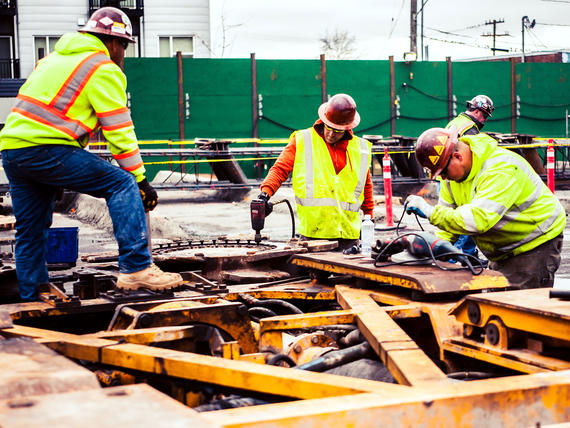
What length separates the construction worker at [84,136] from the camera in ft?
15.0

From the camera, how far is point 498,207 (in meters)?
4.87

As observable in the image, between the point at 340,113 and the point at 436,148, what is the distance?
1.57m

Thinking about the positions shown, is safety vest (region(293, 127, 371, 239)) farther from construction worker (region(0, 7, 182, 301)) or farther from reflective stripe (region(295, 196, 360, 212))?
construction worker (region(0, 7, 182, 301))

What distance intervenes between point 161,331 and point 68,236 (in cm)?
338

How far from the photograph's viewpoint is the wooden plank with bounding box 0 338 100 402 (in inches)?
88.2

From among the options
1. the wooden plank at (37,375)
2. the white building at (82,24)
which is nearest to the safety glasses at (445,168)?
the wooden plank at (37,375)

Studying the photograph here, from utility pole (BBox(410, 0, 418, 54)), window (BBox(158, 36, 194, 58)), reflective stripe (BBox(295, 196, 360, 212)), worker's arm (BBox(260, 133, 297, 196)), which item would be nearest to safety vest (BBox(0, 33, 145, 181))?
worker's arm (BBox(260, 133, 297, 196))

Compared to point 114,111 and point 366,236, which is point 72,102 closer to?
point 114,111

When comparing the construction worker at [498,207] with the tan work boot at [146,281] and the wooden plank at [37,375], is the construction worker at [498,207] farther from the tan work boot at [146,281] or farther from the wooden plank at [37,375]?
the wooden plank at [37,375]

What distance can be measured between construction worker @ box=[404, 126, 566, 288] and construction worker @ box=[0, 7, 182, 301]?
1.76m

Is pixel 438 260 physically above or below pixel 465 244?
above

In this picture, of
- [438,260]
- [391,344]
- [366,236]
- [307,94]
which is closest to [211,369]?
[391,344]

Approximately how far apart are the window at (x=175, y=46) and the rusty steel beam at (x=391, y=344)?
101 ft

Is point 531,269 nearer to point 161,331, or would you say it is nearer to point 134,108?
point 161,331
